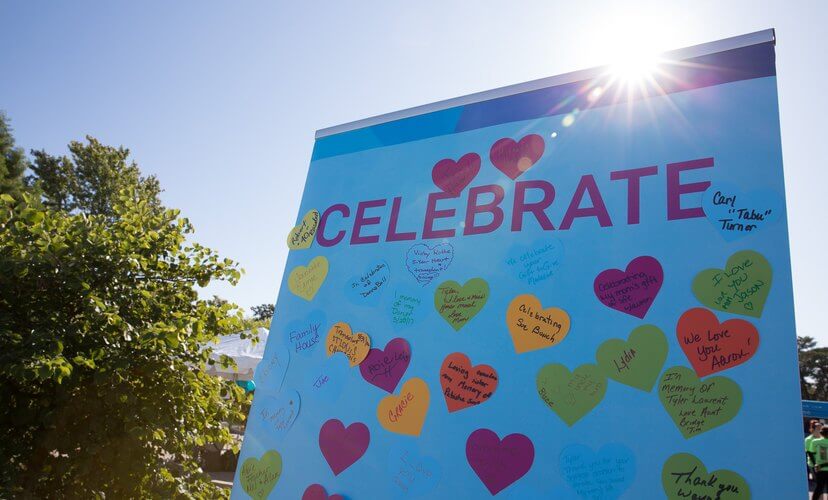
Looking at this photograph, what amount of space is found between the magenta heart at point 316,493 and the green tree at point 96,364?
955 mm

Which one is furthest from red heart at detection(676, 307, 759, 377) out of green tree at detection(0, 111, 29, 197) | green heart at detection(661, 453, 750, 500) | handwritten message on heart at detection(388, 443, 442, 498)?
green tree at detection(0, 111, 29, 197)

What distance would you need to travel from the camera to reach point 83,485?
249 centimetres

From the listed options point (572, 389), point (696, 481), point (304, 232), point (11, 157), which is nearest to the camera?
point (696, 481)

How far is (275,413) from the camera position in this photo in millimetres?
2305

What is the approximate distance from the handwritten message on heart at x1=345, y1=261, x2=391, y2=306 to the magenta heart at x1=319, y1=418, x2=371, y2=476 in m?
0.54

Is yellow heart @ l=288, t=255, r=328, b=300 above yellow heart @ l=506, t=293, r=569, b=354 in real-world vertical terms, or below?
above

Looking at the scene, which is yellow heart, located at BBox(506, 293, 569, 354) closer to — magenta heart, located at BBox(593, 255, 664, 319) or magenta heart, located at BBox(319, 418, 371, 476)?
magenta heart, located at BBox(593, 255, 664, 319)

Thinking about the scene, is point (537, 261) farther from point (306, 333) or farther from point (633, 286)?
point (306, 333)

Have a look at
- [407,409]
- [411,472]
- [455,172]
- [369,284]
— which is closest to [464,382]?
[407,409]

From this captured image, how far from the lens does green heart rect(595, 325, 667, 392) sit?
1.63 meters

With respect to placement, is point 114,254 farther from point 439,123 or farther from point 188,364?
point 439,123

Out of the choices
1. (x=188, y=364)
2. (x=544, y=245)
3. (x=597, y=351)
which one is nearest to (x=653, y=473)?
(x=597, y=351)

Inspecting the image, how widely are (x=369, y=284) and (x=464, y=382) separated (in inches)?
26.2

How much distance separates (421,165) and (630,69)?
3.24 feet
